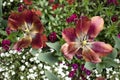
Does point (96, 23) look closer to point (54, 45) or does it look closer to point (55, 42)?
point (54, 45)

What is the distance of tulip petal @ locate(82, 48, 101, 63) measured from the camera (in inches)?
53.6

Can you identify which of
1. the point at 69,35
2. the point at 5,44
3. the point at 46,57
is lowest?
the point at 5,44

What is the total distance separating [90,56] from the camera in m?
1.38

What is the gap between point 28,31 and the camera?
5.22ft

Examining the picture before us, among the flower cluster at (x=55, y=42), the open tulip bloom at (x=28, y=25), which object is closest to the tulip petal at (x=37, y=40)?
the open tulip bloom at (x=28, y=25)

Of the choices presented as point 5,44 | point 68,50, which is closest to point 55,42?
point 5,44

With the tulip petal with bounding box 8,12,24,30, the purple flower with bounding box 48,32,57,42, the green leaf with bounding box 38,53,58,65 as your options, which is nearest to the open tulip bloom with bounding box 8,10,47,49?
the tulip petal with bounding box 8,12,24,30

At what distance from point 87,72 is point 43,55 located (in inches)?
21.9

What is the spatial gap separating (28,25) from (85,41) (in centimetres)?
29

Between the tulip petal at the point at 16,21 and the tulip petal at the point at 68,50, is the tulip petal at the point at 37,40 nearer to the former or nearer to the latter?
the tulip petal at the point at 16,21

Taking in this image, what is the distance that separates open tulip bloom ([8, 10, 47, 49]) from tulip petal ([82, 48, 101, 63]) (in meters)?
0.25

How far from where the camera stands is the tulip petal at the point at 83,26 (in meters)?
1.24

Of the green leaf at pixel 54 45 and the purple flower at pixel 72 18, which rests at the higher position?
the green leaf at pixel 54 45

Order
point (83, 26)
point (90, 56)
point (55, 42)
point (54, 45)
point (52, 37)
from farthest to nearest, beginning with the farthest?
point (52, 37), point (55, 42), point (54, 45), point (90, 56), point (83, 26)
